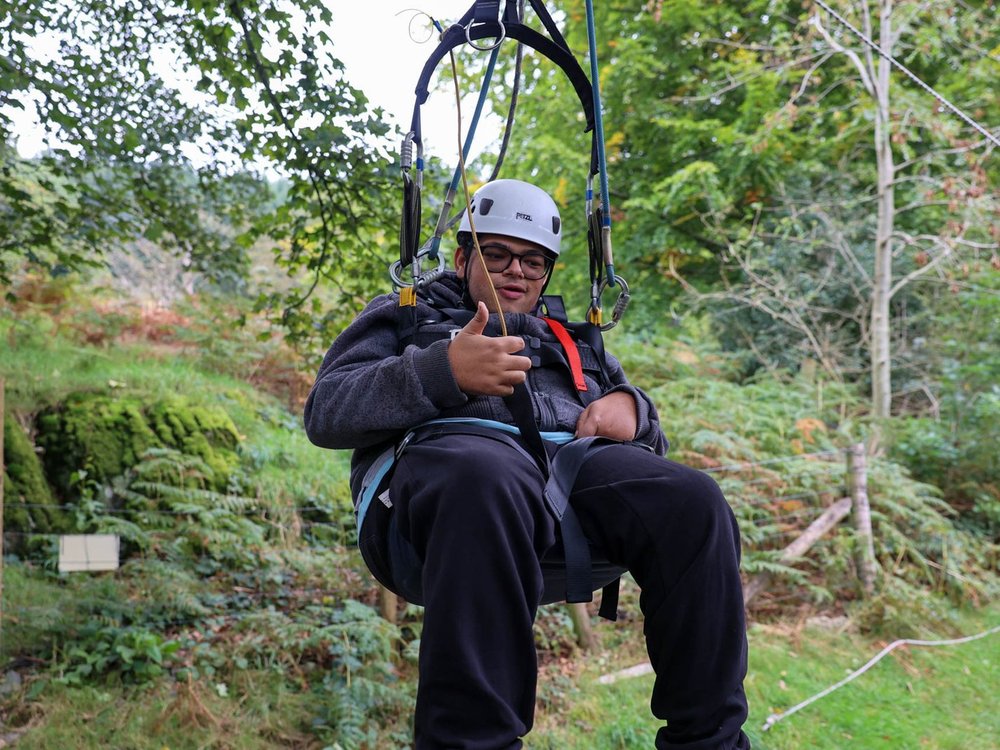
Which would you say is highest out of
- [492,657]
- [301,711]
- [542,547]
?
[542,547]

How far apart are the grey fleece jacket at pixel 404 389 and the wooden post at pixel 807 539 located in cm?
359

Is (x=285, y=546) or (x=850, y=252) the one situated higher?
(x=850, y=252)

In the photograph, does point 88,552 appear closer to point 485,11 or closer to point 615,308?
point 615,308

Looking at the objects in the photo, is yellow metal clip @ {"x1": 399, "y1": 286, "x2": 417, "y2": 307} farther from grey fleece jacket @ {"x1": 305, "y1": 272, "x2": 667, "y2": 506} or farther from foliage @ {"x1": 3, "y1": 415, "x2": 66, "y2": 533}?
foliage @ {"x1": 3, "y1": 415, "x2": 66, "y2": 533}

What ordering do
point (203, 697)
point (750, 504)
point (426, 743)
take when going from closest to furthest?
point (426, 743), point (203, 697), point (750, 504)

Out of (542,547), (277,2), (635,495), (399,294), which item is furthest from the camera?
(277,2)

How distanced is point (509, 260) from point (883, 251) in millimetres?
7177

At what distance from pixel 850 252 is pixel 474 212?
833 cm

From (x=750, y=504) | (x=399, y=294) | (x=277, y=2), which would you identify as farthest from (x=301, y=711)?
(x=750, y=504)

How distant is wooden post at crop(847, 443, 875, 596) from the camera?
571 centimetres

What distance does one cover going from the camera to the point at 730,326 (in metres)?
10.7

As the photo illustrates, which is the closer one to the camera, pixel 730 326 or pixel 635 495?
pixel 635 495

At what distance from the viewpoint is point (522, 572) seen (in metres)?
1.57

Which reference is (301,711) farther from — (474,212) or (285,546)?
(474,212)
